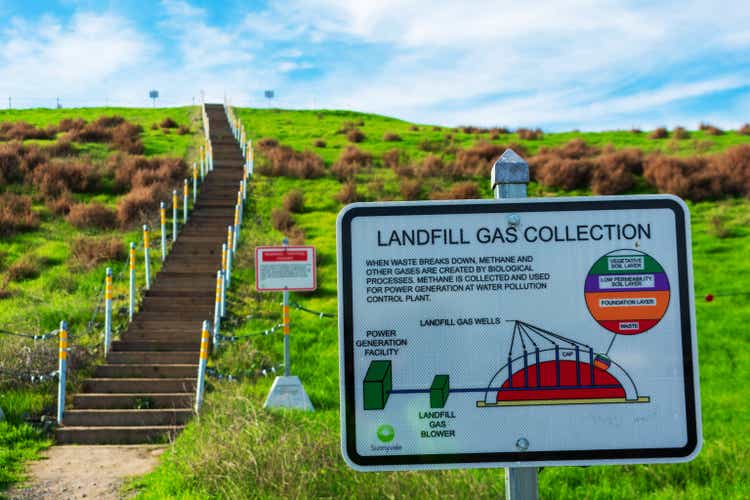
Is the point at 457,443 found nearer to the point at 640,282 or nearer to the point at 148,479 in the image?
the point at 640,282

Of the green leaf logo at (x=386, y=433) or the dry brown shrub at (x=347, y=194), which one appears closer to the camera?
the green leaf logo at (x=386, y=433)

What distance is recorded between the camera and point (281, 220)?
19.3m

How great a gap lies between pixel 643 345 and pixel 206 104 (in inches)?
1799

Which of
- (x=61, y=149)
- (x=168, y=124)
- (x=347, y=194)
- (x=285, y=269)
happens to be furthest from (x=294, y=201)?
(x=168, y=124)

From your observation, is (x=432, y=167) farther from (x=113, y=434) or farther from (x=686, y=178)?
(x=113, y=434)

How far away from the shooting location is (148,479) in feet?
22.4

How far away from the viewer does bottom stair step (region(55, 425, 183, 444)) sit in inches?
359

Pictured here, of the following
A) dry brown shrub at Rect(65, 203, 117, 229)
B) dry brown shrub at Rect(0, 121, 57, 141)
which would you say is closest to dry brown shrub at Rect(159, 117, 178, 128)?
dry brown shrub at Rect(0, 121, 57, 141)

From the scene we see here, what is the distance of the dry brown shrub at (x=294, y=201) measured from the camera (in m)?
21.2

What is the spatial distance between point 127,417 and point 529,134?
103ft

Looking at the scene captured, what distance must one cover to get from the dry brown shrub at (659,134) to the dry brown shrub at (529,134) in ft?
19.0

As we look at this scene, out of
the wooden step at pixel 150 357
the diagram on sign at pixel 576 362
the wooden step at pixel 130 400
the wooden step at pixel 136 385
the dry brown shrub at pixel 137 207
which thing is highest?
the dry brown shrub at pixel 137 207

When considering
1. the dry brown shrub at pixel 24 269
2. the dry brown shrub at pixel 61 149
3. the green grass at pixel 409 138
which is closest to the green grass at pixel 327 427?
the dry brown shrub at pixel 24 269

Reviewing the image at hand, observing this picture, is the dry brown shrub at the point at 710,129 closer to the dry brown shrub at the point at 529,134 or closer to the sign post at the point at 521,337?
the dry brown shrub at the point at 529,134
